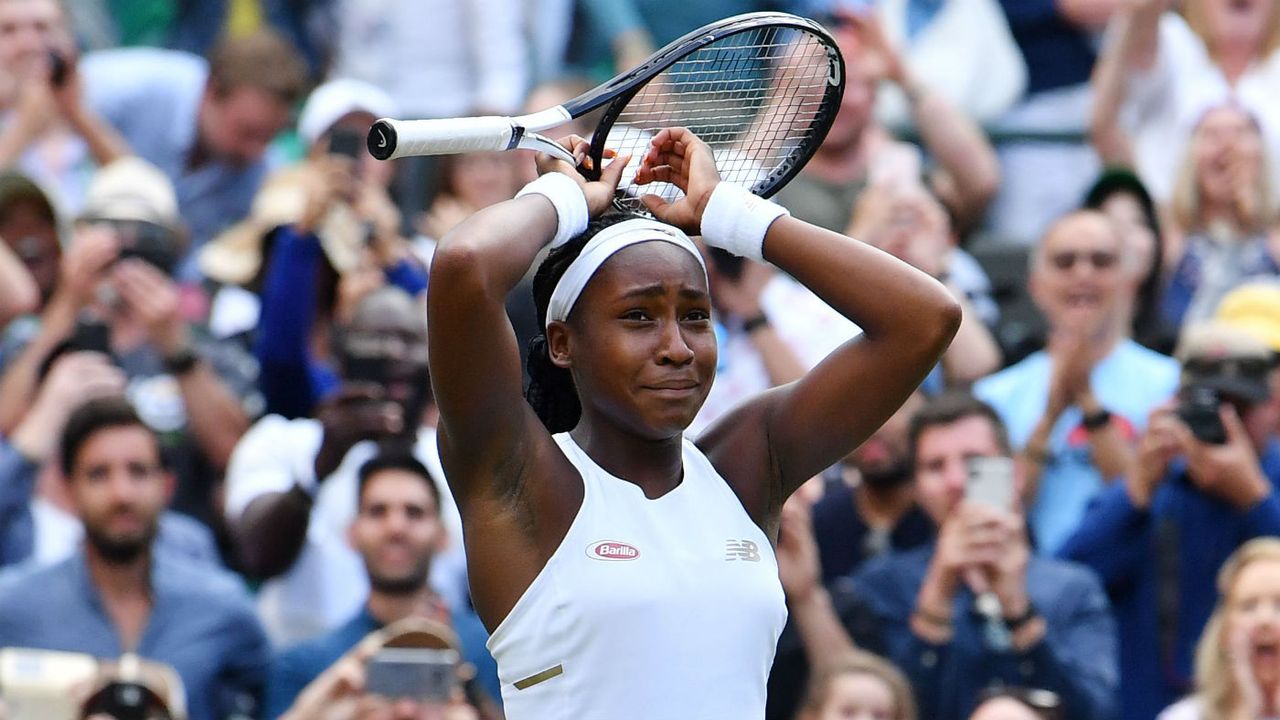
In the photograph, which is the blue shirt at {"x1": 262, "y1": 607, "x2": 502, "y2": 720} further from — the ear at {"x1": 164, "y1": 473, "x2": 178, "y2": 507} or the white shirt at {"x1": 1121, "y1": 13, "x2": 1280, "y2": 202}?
the white shirt at {"x1": 1121, "y1": 13, "x2": 1280, "y2": 202}

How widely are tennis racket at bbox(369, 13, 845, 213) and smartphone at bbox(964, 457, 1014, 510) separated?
2.03m

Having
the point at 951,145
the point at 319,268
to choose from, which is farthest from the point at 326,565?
the point at 951,145

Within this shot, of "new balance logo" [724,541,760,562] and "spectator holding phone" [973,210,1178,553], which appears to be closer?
"new balance logo" [724,541,760,562]

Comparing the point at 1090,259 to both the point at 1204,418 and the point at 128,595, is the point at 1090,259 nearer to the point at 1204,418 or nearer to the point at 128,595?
the point at 1204,418

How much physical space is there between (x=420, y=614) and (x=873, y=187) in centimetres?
237

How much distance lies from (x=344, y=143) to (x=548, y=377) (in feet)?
12.4

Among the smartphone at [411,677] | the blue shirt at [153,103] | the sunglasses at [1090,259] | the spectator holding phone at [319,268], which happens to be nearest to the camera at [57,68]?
the blue shirt at [153,103]

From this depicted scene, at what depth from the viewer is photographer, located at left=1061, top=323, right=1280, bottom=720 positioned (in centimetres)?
645

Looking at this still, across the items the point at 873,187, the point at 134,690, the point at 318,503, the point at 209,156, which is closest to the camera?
the point at 134,690

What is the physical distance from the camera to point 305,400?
7.30 meters

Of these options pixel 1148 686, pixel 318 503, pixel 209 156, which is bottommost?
pixel 1148 686

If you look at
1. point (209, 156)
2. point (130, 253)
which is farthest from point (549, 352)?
point (209, 156)

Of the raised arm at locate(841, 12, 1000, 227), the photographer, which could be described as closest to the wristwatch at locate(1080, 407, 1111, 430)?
the photographer

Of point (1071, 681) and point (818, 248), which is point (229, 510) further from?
point (818, 248)
